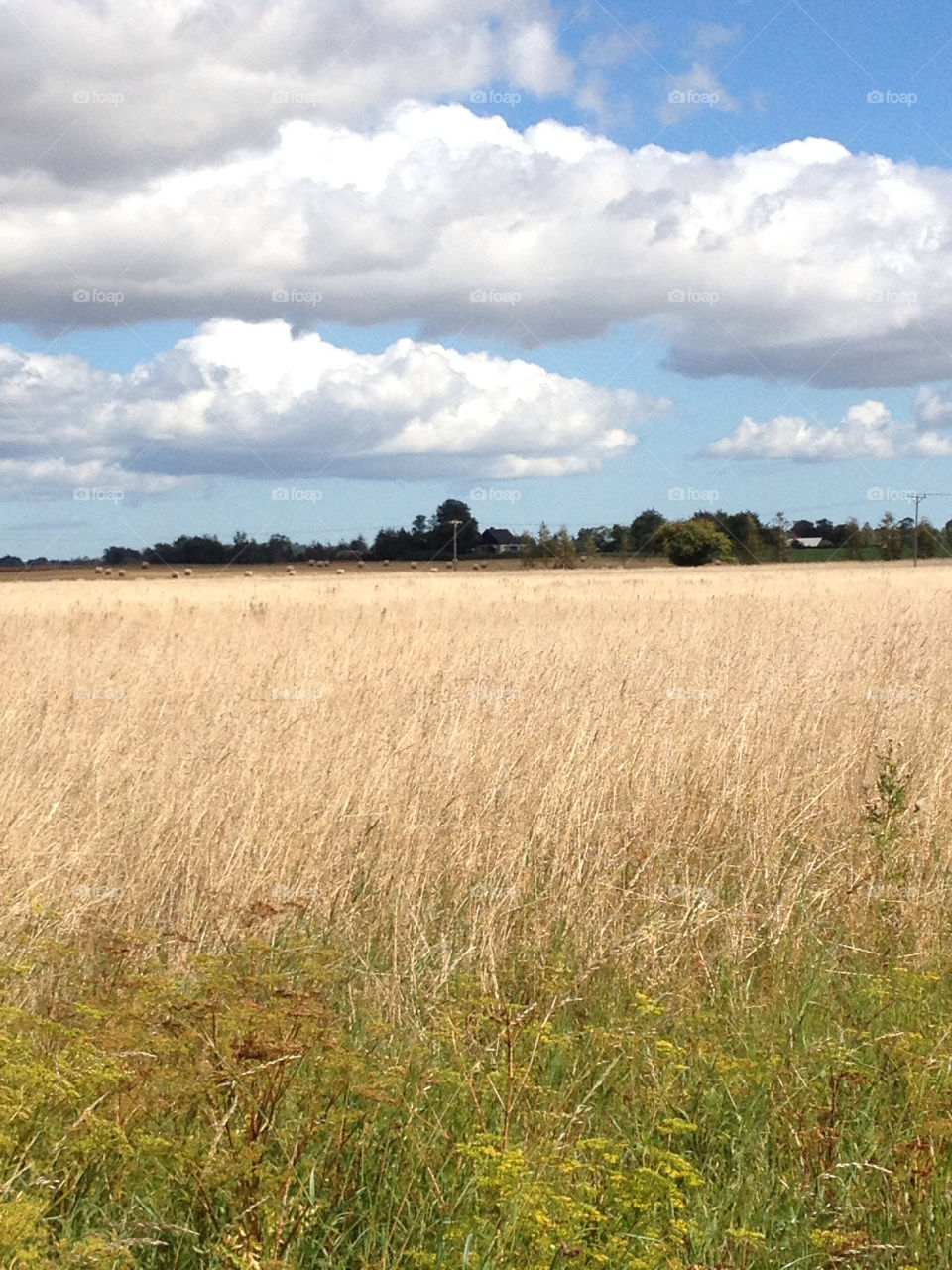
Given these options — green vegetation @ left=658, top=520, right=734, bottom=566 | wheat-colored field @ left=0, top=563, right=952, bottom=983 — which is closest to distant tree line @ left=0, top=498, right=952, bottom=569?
green vegetation @ left=658, top=520, right=734, bottom=566

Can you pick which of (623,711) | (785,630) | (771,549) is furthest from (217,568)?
(623,711)

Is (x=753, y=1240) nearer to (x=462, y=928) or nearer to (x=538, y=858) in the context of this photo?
(x=462, y=928)

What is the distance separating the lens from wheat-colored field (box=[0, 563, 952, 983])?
4.75 metres

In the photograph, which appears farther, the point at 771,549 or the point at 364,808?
the point at 771,549

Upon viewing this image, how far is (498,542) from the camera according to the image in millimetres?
113062

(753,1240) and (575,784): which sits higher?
(575,784)

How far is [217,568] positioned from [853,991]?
2970 inches

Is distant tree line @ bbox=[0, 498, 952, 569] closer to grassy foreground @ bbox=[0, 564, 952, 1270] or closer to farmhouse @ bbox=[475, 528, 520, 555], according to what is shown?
farmhouse @ bbox=[475, 528, 520, 555]

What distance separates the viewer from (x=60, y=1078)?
8.56 feet

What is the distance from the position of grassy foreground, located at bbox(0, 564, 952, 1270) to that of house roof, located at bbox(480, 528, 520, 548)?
338 feet

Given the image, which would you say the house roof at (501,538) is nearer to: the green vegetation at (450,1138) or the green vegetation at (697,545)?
the green vegetation at (697,545)

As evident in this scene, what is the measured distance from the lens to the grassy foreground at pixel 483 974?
270 cm

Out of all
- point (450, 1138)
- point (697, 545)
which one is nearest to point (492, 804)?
point (450, 1138)

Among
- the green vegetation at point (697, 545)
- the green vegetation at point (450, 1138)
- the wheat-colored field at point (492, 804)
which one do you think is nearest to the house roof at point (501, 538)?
the green vegetation at point (697, 545)
